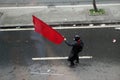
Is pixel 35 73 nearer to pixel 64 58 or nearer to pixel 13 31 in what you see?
pixel 64 58

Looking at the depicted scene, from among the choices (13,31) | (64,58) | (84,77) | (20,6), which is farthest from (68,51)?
(20,6)

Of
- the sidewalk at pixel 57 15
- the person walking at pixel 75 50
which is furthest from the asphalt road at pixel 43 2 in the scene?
the person walking at pixel 75 50

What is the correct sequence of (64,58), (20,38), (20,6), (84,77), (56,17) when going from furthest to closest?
(20,6)
(56,17)
(20,38)
(64,58)
(84,77)

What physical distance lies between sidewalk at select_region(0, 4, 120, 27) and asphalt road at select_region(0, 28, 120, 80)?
0.97m

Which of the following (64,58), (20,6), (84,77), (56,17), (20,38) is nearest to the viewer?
(84,77)

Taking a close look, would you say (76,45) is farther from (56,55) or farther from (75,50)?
(56,55)

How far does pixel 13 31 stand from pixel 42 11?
257cm

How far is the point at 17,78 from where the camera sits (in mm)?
13195

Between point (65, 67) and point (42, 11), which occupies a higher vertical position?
point (42, 11)

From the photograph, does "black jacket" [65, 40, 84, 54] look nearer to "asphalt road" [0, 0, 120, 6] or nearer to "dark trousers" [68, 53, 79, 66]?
"dark trousers" [68, 53, 79, 66]

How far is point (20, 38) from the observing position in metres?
16.0

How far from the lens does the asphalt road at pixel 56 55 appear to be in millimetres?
13281

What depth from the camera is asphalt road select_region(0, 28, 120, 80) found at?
523 inches

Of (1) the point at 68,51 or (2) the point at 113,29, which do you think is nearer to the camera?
(1) the point at 68,51
